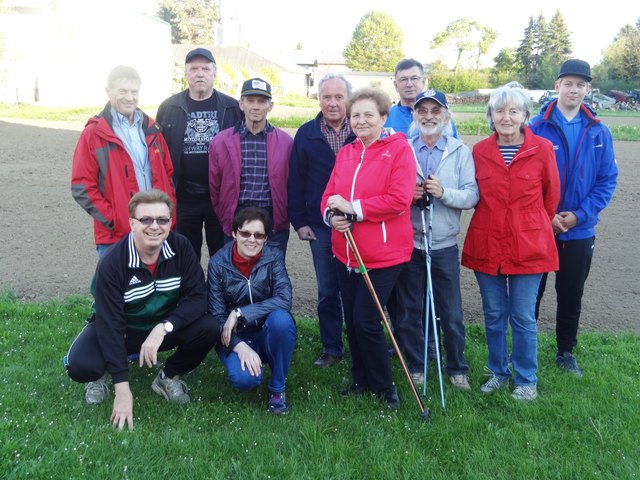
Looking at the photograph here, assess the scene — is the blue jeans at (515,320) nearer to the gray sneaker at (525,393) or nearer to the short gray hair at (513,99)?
the gray sneaker at (525,393)

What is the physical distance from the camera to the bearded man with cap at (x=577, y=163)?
4.90 m

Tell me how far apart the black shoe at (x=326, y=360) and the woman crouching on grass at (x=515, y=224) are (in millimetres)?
1300

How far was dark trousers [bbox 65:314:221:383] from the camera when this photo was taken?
14.0 feet

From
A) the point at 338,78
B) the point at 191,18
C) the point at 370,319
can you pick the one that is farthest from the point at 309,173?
the point at 191,18

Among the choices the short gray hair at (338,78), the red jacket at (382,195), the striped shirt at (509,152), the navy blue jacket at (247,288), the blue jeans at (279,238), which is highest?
the short gray hair at (338,78)

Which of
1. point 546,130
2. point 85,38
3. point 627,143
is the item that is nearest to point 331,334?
Result: point 546,130

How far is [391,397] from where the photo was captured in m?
4.52

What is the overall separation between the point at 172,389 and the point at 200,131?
2309 mm

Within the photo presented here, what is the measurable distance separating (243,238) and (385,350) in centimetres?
129

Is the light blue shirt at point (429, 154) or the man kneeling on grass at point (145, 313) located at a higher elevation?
the light blue shirt at point (429, 154)

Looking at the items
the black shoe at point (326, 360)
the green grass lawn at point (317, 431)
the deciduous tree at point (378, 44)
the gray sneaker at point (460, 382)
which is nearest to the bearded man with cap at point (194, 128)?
the green grass lawn at point (317, 431)

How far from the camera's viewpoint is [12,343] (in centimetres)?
539

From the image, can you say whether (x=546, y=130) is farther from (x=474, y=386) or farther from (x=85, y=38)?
(x=85, y=38)

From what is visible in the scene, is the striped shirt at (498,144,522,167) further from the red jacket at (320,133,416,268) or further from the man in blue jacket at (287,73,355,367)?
the man in blue jacket at (287,73,355,367)
